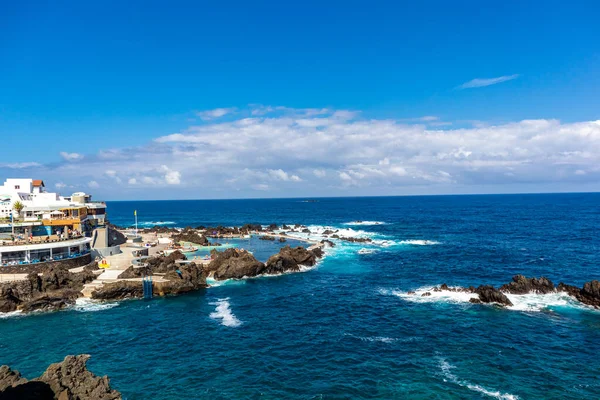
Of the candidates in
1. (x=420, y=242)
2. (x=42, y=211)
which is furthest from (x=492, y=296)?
(x=42, y=211)

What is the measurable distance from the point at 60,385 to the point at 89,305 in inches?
1144

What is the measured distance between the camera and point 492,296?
158 feet

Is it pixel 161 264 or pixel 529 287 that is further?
pixel 161 264

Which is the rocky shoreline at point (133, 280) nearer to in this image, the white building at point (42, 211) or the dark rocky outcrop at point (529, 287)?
the white building at point (42, 211)

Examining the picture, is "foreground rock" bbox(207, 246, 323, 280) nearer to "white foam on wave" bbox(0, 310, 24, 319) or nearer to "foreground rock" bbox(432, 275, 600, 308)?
"foreground rock" bbox(432, 275, 600, 308)

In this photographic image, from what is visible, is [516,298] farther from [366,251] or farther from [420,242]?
[420,242]

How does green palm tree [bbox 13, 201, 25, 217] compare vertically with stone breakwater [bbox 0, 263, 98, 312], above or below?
above

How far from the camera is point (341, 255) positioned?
285ft

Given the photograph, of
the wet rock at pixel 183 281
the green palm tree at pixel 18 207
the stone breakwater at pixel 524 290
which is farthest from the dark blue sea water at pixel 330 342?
the green palm tree at pixel 18 207

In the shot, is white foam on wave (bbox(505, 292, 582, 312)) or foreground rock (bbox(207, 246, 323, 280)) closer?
white foam on wave (bbox(505, 292, 582, 312))

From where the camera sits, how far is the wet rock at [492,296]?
47278 mm

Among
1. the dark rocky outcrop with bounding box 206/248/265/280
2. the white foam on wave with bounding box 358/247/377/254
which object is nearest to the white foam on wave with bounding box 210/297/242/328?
the dark rocky outcrop with bounding box 206/248/265/280

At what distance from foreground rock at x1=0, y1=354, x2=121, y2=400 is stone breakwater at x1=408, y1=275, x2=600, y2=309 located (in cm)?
4337

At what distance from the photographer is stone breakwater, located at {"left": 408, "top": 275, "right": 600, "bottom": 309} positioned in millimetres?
47031
